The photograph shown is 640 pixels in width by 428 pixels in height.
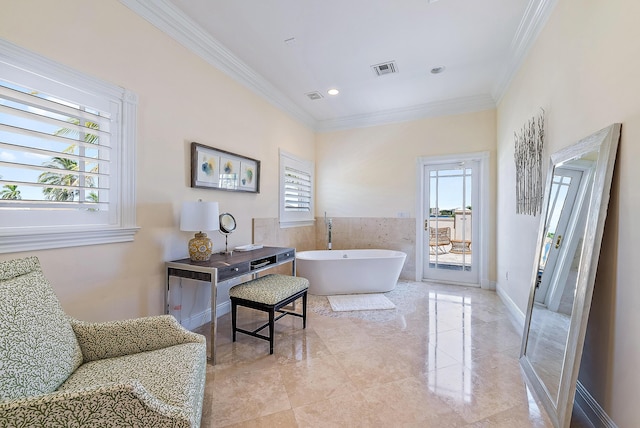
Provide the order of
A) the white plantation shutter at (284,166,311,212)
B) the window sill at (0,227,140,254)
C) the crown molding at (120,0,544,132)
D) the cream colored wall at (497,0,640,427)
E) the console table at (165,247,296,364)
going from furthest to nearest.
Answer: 1. the white plantation shutter at (284,166,311,212)
2. the crown molding at (120,0,544,132)
3. the console table at (165,247,296,364)
4. the window sill at (0,227,140,254)
5. the cream colored wall at (497,0,640,427)

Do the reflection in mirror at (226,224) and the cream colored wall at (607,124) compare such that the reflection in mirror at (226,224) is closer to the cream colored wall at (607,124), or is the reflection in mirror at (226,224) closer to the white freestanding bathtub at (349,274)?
the white freestanding bathtub at (349,274)

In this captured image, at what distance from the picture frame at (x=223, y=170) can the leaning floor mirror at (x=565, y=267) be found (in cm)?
289

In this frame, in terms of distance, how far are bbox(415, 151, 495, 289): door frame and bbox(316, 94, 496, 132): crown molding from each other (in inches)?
26.7

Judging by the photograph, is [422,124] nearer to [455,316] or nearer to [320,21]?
[320,21]

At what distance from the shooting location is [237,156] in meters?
3.17

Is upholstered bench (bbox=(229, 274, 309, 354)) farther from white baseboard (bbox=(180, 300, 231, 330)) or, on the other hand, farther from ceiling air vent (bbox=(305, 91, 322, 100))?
ceiling air vent (bbox=(305, 91, 322, 100))

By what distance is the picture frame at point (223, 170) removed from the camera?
2668 mm

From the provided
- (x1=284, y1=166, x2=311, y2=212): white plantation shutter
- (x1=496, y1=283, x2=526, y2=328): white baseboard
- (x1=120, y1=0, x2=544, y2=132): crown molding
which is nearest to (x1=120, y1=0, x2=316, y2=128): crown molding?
(x1=120, y1=0, x2=544, y2=132): crown molding

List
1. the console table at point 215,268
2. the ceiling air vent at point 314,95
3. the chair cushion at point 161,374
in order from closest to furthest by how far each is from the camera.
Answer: the chair cushion at point 161,374 < the console table at point 215,268 < the ceiling air vent at point 314,95

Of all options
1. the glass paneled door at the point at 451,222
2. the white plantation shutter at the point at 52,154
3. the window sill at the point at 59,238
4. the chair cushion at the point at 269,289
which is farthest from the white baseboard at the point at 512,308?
the white plantation shutter at the point at 52,154

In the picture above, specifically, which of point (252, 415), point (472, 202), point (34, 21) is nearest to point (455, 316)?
point (472, 202)

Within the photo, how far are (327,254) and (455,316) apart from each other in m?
2.06

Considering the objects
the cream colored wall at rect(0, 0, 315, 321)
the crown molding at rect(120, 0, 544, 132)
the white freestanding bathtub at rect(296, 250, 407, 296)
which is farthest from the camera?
the white freestanding bathtub at rect(296, 250, 407, 296)

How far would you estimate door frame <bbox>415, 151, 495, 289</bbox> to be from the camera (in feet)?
13.4
